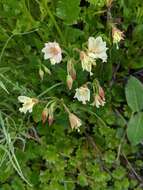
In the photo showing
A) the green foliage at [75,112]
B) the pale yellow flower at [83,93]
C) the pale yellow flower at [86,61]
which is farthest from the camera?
the green foliage at [75,112]

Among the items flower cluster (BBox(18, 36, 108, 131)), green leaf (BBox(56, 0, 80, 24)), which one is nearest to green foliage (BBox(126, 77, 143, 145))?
flower cluster (BBox(18, 36, 108, 131))

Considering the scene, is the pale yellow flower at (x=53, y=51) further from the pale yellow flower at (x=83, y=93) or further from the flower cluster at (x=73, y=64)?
the pale yellow flower at (x=83, y=93)

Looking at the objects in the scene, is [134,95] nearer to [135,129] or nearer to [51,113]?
[135,129]

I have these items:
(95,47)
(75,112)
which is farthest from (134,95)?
(95,47)

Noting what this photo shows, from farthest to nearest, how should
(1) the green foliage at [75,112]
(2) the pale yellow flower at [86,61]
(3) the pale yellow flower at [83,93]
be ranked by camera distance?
(1) the green foliage at [75,112]
(3) the pale yellow flower at [83,93]
(2) the pale yellow flower at [86,61]

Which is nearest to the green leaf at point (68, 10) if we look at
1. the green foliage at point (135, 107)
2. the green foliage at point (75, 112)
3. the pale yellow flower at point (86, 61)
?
the green foliage at point (75, 112)

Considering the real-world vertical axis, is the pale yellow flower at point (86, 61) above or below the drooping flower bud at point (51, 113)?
above

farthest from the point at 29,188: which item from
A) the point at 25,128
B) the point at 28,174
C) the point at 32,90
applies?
the point at 32,90

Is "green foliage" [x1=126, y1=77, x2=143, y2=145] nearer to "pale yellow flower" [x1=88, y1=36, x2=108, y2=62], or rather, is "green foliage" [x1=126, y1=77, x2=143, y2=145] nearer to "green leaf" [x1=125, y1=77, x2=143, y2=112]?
"green leaf" [x1=125, y1=77, x2=143, y2=112]

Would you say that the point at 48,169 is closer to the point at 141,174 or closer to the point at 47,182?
the point at 47,182
